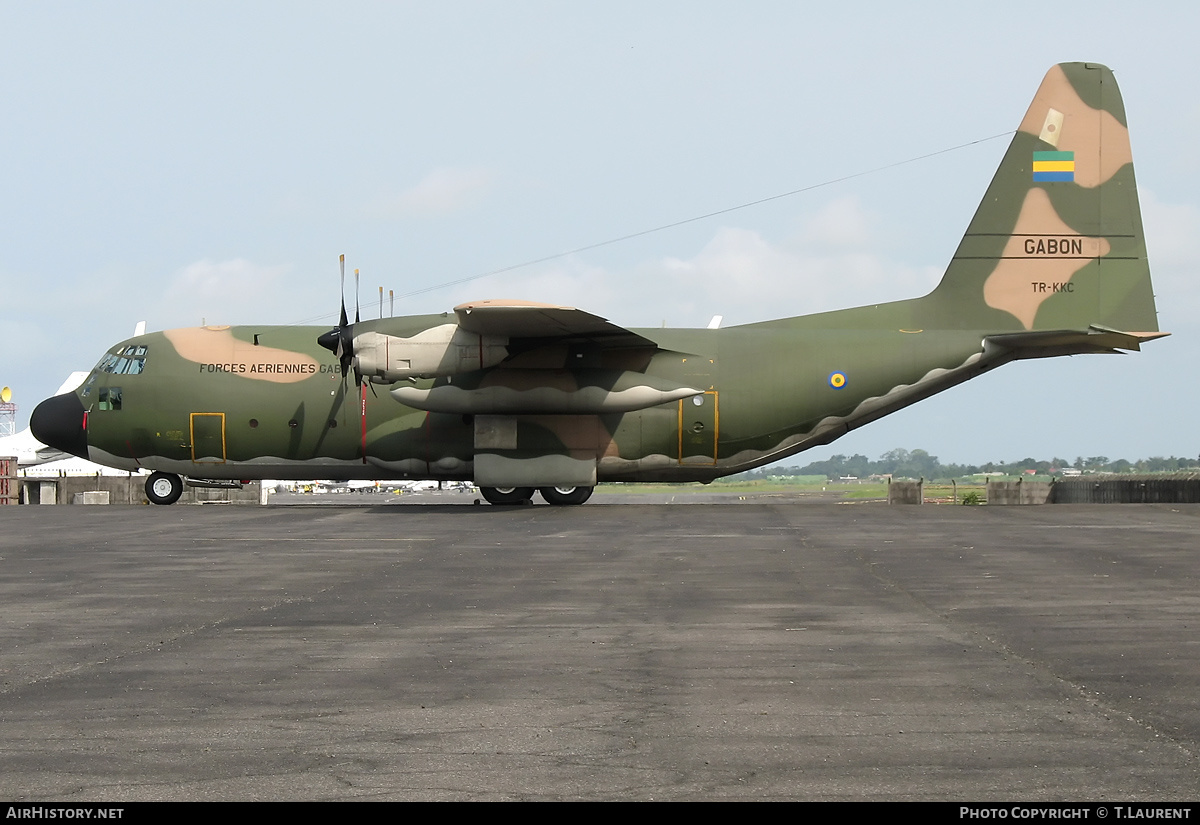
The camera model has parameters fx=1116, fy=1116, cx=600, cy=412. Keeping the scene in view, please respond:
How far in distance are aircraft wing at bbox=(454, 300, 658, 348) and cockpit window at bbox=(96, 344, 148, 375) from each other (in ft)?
32.8

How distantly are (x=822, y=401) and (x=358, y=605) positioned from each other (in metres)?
19.7

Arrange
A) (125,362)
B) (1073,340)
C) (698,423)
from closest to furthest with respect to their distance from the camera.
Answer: (698,423)
(1073,340)
(125,362)

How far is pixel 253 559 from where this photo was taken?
1633cm

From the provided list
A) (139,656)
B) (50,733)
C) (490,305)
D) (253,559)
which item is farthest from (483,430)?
(50,733)

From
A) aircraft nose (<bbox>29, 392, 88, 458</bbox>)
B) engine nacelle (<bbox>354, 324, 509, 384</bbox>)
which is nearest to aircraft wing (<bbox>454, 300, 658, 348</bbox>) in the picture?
engine nacelle (<bbox>354, 324, 509, 384</bbox>)

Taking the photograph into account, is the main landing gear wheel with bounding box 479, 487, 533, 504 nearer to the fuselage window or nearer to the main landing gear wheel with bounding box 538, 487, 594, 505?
the main landing gear wheel with bounding box 538, 487, 594, 505

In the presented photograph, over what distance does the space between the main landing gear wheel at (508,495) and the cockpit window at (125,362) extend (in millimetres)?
10090

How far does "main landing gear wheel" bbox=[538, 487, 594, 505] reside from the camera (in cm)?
3041

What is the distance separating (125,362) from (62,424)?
8.37 ft

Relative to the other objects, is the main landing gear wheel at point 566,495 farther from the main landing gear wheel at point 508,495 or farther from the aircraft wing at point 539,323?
the aircraft wing at point 539,323

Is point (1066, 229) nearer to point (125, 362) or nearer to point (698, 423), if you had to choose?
point (698, 423)

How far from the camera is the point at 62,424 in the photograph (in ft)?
102

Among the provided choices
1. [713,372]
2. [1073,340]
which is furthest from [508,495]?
[1073,340]
